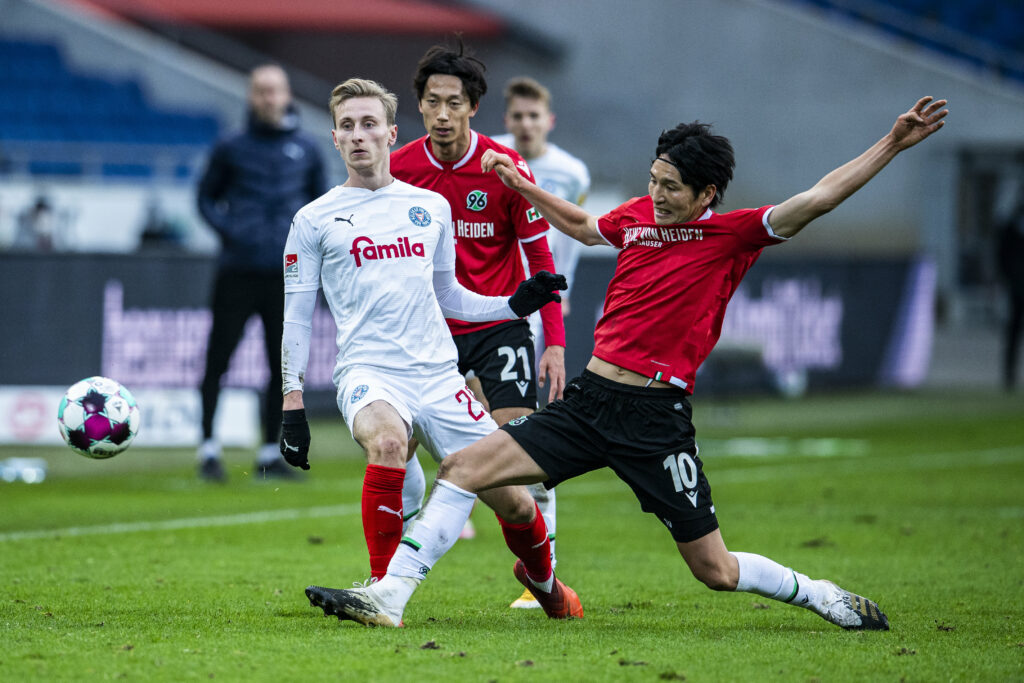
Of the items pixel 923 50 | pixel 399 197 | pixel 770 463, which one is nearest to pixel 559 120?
pixel 923 50

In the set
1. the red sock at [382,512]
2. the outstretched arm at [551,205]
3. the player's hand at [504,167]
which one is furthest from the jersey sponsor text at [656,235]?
the red sock at [382,512]

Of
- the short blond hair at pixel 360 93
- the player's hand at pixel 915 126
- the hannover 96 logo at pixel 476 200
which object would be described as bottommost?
the hannover 96 logo at pixel 476 200

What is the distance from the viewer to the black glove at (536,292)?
5430 millimetres

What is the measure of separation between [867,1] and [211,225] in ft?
72.1

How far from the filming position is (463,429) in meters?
5.38

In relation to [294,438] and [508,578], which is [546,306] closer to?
[508,578]

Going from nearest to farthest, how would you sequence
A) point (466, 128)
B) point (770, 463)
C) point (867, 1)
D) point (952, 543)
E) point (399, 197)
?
1. point (399, 197)
2. point (466, 128)
3. point (952, 543)
4. point (770, 463)
5. point (867, 1)

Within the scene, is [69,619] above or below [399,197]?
below

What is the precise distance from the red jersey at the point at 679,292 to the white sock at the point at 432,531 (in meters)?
0.77

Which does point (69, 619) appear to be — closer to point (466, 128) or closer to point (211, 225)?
point (466, 128)

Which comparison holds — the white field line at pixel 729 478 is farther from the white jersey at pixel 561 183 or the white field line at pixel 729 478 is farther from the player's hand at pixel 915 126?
the player's hand at pixel 915 126

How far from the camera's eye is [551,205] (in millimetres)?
5508

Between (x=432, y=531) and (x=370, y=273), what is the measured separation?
1.00m

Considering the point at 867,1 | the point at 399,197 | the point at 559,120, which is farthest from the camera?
the point at 867,1
